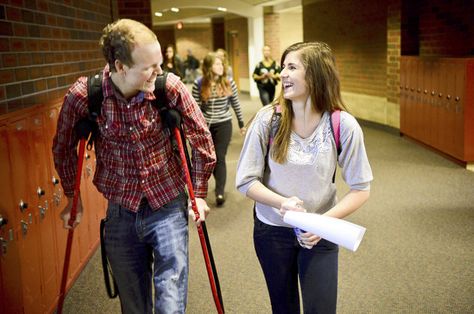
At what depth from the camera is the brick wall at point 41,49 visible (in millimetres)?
3439

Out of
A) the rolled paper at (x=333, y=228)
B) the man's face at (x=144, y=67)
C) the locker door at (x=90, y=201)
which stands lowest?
the locker door at (x=90, y=201)

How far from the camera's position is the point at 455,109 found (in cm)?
795

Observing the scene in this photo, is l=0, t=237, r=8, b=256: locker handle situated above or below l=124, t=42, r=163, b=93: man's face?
below

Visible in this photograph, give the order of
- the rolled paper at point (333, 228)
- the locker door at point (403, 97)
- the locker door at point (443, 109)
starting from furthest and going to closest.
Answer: the locker door at point (403, 97)
the locker door at point (443, 109)
the rolled paper at point (333, 228)

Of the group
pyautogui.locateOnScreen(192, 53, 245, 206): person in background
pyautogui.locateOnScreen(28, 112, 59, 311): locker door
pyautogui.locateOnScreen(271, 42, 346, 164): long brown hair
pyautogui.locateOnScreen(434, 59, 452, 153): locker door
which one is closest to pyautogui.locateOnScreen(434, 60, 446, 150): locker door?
A: pyautogui.locateOnScreen(434, 59, 452, 153): locker door

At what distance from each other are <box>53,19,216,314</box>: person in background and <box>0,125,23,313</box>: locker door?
0.58 meters

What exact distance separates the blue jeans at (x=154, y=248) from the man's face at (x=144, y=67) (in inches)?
19.8

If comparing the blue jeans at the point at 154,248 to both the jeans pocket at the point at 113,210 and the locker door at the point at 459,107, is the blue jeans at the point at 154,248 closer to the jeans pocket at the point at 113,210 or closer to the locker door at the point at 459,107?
the jeans pocket at the point at 113,210

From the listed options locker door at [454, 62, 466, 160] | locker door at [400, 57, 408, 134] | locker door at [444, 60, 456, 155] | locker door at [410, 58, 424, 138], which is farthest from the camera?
locker door at [400, 57, 408, 134]

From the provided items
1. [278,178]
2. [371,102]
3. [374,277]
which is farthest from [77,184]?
[371,102]

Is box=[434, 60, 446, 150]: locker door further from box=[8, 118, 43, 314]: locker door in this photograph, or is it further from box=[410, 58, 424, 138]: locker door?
box=[8, 118, 43, 314]: locker door

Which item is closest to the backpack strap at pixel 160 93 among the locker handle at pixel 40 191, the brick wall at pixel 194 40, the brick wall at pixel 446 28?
the locker handle at pixel 40 191

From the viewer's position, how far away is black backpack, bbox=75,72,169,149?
2.30m

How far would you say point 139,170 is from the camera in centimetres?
233
